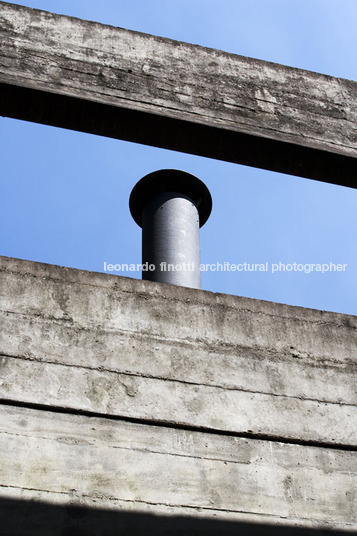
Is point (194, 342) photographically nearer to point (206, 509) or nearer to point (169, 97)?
point (206, 509)

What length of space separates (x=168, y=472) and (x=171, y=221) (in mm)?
4709

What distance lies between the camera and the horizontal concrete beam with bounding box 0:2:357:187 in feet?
14.5

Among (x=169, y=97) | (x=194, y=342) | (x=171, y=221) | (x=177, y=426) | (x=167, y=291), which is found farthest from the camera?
(x=171, y=221)

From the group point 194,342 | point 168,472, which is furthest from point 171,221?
point 168,472

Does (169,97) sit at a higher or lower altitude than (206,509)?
higher

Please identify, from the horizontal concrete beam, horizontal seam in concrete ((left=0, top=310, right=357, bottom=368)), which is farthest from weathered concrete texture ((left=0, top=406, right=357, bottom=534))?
the horizontal concrete beam

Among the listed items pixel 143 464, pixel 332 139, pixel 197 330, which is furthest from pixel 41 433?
pixel 332 139

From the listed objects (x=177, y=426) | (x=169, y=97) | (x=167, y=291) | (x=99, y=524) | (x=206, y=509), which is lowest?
(x=99, y=524)

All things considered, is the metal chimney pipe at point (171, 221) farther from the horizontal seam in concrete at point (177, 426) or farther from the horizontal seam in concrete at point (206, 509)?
the horizontal seam in concrete at point (206, 509)

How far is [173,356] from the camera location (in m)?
3.96

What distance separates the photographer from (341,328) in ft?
14.1

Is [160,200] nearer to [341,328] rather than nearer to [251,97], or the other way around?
[251,97]

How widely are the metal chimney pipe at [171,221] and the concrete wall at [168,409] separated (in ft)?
10.3

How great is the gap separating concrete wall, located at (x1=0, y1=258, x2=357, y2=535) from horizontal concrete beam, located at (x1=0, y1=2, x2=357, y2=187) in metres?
0.99
